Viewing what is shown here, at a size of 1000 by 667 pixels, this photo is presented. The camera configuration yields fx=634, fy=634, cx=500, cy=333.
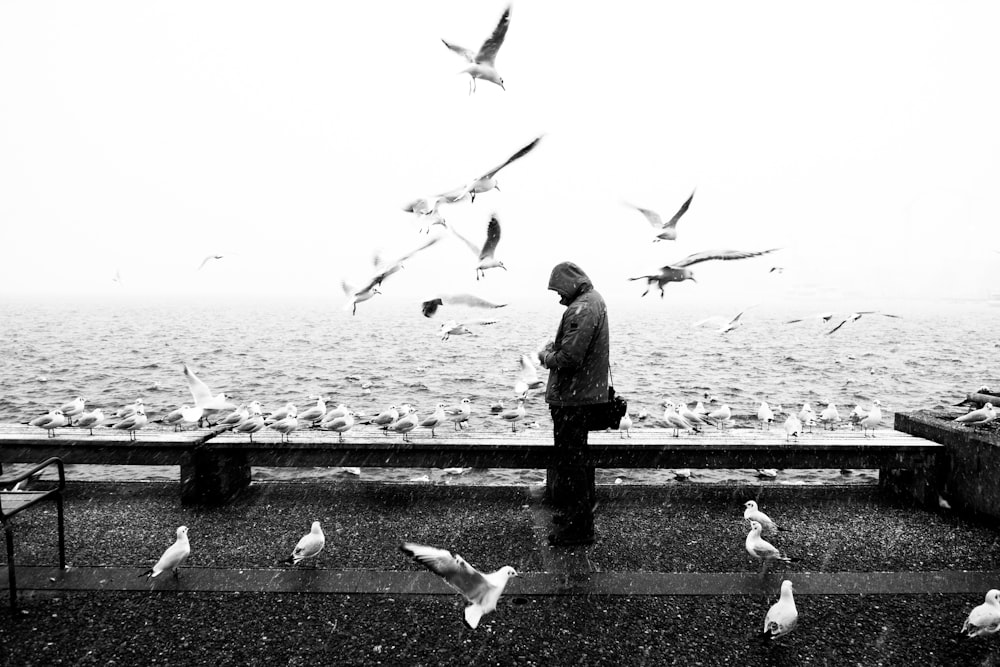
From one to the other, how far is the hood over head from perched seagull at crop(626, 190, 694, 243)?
1.88 m

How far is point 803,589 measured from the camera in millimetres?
4324

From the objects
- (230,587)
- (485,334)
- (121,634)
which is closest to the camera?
(121,634)

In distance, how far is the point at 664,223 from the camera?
6555 mm

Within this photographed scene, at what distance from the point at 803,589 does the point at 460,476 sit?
6.39 meters

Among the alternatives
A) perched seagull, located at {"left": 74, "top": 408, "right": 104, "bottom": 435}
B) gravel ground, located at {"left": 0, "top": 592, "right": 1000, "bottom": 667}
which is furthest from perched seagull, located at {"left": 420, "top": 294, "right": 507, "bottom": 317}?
perched seagull, located at {"left": 74, "top": 408, "right": 104, "bottom": 435}

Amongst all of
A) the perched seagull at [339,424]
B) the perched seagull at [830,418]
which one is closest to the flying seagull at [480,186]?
the perched seagull at [339,424]

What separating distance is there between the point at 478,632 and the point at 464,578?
0.72m

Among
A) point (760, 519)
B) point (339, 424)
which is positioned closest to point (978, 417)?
point (760, 519)

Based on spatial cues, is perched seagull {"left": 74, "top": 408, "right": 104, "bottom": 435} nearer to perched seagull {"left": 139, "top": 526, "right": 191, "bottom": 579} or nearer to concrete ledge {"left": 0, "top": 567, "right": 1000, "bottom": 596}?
concrete ledge {"left": 0, "top": 567, "right": 1000, "bottom": 596}

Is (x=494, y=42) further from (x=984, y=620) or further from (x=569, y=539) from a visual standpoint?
(x=984, y=620)

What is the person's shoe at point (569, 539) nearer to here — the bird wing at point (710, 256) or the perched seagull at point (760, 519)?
the perched seagull at point (760, 519)

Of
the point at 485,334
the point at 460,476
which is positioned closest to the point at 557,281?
the point at 460,476

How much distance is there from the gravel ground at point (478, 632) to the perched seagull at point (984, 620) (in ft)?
0.25

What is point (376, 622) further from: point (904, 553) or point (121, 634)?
point (904, 553)
